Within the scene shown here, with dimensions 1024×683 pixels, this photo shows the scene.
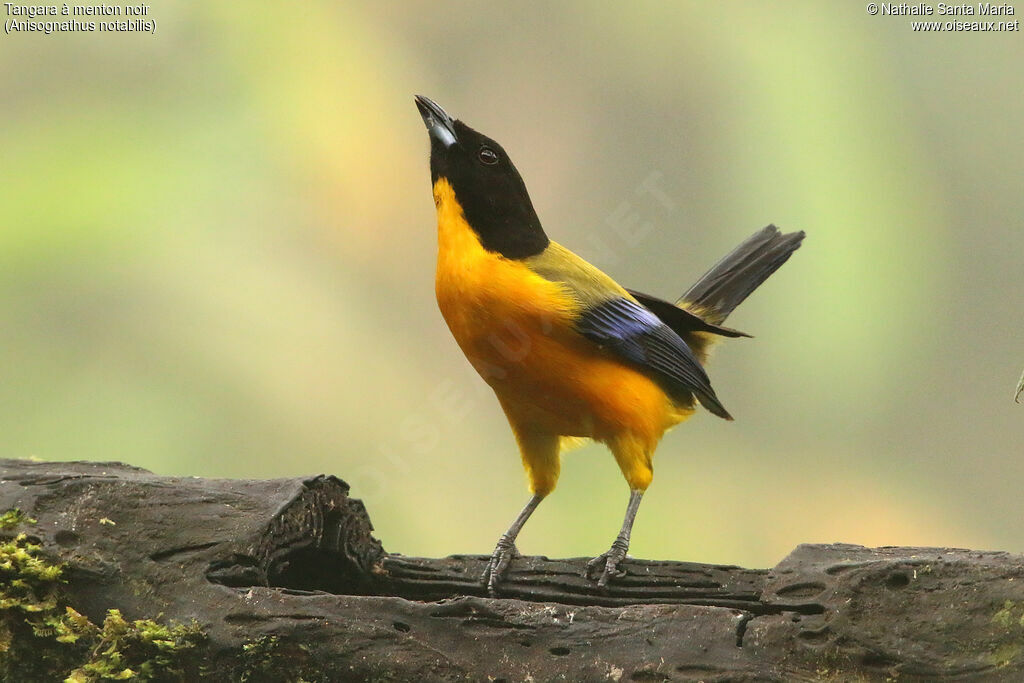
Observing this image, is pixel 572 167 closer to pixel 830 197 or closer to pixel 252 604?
pixel 830 197

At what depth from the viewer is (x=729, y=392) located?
4898mm

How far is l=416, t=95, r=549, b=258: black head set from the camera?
361cm

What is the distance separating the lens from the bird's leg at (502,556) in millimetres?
3307

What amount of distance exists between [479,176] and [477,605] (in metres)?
1.51

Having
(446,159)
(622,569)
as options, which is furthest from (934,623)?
(446,159)

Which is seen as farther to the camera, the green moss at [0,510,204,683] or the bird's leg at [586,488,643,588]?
the bird's leg at [586,488,643,588]

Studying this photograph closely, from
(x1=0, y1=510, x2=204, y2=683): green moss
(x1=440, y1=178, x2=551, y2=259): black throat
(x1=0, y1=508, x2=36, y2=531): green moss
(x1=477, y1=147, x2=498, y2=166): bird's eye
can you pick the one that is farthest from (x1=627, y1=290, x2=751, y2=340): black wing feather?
(x1=0, y1=508, x2=36, y2=531): green moss

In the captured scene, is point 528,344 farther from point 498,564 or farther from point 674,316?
point 674,316

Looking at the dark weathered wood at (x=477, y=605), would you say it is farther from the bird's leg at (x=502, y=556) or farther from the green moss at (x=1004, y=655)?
the bird's leg at (x=502, y=556)

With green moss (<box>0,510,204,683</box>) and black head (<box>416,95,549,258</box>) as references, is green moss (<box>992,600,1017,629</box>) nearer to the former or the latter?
black head (<box>416,95,549,258</box>)

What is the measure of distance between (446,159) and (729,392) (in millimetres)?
1964

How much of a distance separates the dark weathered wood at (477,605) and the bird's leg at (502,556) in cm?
27

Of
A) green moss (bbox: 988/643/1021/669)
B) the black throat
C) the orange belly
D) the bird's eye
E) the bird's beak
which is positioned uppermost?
the bird's beak

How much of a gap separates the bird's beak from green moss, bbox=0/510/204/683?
180cm
